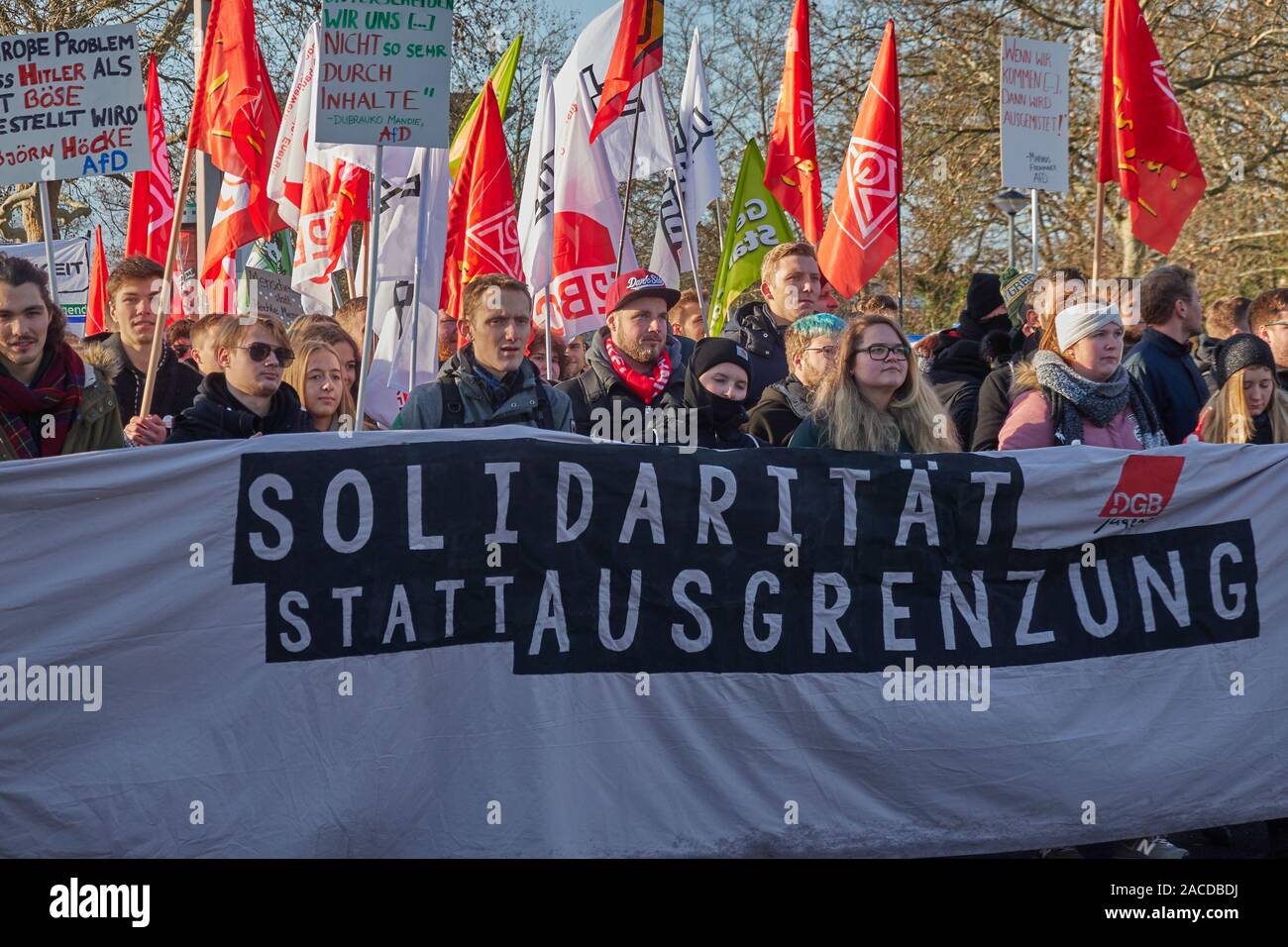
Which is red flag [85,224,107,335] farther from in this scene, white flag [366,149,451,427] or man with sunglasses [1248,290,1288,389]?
man with sunglasses [1248,290,1288,389]

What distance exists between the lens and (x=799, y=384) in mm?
6539

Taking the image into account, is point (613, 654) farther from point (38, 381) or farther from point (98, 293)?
point (98, 293)

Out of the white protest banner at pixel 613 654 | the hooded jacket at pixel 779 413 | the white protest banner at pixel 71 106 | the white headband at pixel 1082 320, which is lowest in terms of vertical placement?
the white protest banner at pixel 613 654

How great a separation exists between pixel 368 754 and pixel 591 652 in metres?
0.72

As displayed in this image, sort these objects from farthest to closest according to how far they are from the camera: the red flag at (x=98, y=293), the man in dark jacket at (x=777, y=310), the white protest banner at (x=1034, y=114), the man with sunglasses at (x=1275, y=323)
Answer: the red flag at (x=98, y=293), the white protest banner at (x=1034, y=114), the man in dark jacket at (x=777, y=310), the man with sunglasses at (x=1275, y=323)

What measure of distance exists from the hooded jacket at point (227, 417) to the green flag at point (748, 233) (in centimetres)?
493

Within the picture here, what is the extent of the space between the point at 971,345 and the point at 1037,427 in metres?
2.13

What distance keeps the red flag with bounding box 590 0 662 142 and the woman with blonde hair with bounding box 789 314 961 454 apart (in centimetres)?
395

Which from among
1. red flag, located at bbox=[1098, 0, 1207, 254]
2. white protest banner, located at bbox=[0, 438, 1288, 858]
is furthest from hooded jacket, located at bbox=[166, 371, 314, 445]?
red flag, located at bbox=[1098, 0, 1207, 254]

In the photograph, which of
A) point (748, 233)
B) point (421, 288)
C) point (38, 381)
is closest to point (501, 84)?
point (748, 233)

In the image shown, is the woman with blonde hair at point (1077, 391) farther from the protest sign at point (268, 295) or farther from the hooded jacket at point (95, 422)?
the protest sign at point (268, 295)

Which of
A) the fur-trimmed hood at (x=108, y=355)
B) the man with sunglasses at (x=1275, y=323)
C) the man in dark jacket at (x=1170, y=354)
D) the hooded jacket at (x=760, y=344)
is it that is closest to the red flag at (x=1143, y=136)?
the man with sunglasses at (x=1275, y=323)

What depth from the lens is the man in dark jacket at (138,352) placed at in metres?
7.21

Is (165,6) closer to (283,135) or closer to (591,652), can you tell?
(283,135)
